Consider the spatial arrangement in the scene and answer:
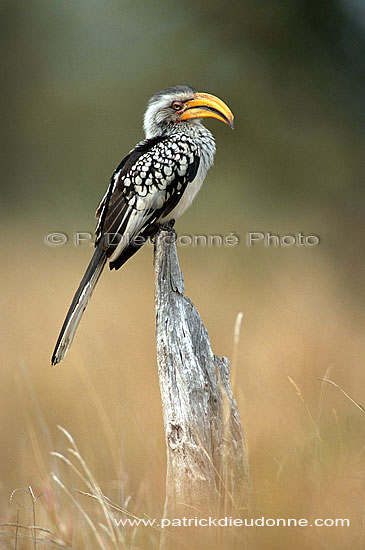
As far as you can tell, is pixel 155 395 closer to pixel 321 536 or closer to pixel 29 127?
pixel 321 536

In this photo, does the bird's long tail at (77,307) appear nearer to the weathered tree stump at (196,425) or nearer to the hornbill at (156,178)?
the hornbill at (156,178)

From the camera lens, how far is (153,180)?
10.4ft

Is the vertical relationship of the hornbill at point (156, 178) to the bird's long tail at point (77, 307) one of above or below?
above

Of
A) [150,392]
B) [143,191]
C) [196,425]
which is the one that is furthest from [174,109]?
[196,425]

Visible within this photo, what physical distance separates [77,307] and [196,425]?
0.98 m

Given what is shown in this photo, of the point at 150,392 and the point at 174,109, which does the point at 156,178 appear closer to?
the point at 174,109

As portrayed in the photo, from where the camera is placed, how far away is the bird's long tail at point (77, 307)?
2607mm

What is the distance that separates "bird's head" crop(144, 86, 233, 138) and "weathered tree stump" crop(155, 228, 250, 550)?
1667 mm

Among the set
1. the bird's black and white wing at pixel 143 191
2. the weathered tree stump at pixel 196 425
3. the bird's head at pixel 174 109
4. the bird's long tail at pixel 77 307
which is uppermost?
the bird's head at pixel 174 109

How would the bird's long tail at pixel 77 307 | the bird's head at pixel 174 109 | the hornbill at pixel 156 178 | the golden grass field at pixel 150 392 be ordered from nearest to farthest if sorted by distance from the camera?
the golden grass field at pixel 150 392, the bird's long tail at pixel 77 307, the hornbill at pixel 156 178, the bird's head at pixel 174 109

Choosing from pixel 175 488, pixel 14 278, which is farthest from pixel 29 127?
pixel 175 488

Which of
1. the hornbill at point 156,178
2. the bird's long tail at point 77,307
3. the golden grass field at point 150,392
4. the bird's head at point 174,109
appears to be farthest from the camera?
the bird's head at point 174,109

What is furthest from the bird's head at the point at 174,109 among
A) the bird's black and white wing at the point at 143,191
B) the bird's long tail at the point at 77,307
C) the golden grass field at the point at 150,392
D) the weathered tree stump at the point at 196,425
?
the weathered tree stump at the point at 196,425

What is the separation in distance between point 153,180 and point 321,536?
6.91 ft
